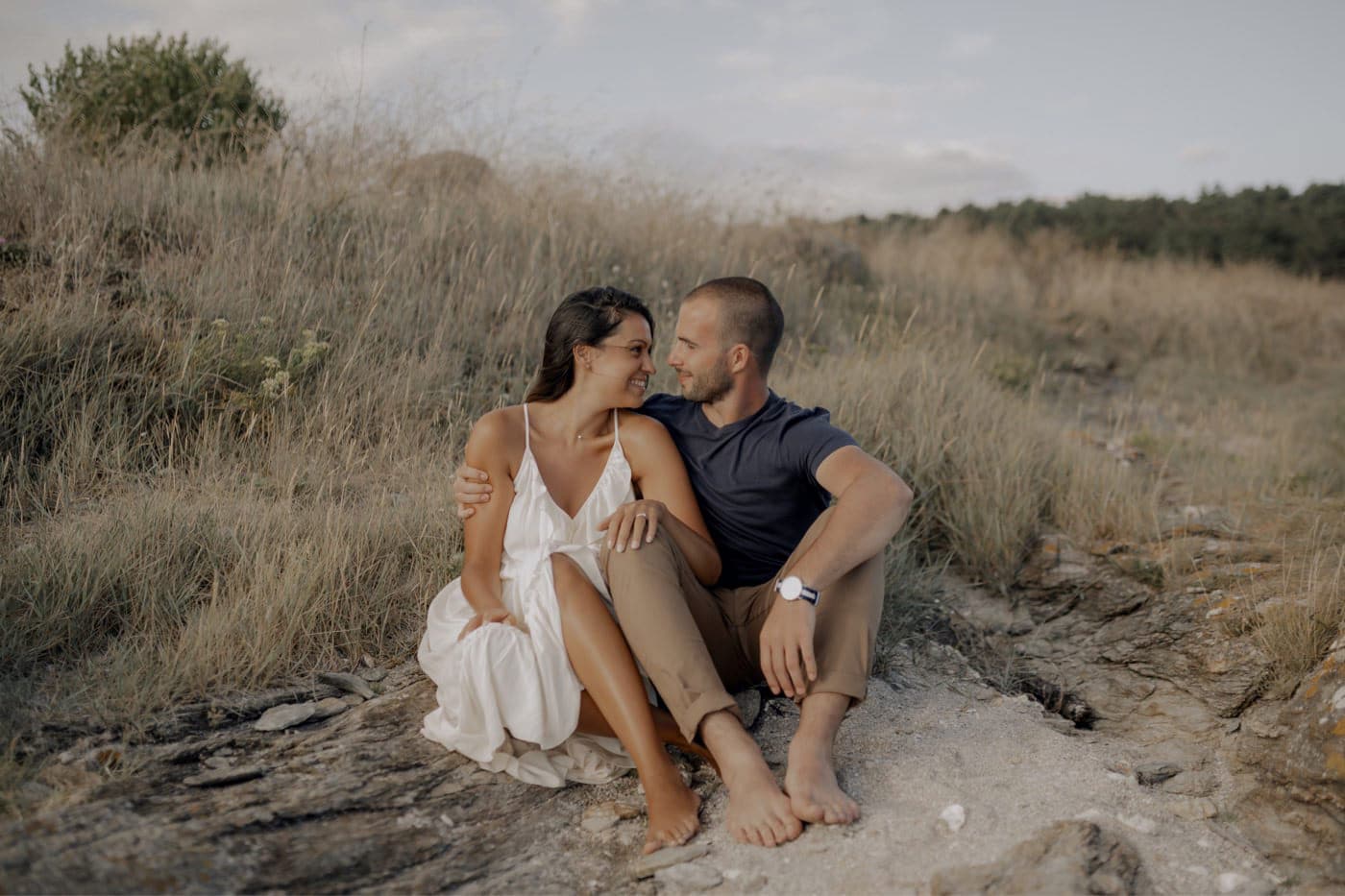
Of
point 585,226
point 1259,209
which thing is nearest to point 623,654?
point 585,226

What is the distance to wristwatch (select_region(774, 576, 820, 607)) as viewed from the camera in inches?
115

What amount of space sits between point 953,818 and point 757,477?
1255 mm

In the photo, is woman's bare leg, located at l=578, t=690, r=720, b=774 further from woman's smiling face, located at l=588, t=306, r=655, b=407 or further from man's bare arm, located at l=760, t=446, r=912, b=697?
woman's smiling face, located at l=588, t=306, r=655, b=407

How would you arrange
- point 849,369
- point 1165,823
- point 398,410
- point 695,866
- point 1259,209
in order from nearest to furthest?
point 695,866 → point 1165,823 → point 398,410 → point 849,369 → point 1259,209

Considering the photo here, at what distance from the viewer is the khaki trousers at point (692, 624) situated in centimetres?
285

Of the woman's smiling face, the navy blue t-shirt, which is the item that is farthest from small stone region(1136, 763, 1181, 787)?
the woman's smiling face

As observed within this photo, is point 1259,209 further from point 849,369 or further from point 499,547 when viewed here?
point 499,547

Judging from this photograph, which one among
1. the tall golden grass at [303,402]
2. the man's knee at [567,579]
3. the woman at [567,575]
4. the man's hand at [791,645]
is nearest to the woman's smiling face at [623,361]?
the woman at [567,575]

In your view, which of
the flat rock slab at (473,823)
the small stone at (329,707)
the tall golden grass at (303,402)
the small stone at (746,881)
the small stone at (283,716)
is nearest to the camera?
the flat rock slab at (473,823)

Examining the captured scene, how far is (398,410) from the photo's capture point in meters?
5.36

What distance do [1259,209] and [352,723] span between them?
2098cm

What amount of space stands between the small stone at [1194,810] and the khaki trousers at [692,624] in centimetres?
102

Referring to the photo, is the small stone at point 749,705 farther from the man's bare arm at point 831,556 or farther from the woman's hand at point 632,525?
the woman's hand at point 632,525

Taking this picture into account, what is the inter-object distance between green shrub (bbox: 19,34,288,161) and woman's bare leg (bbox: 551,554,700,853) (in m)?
5.97
